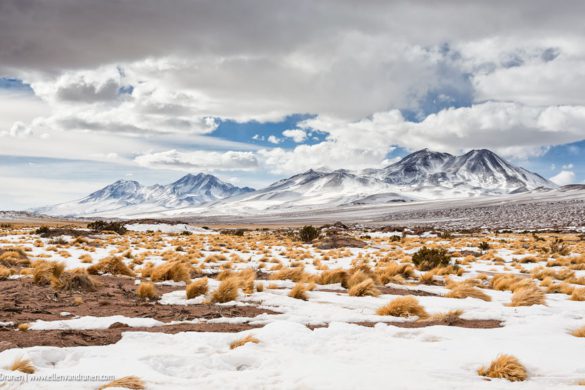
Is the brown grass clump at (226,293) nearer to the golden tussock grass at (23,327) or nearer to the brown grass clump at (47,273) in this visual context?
the golden tussock grass at (23,327)

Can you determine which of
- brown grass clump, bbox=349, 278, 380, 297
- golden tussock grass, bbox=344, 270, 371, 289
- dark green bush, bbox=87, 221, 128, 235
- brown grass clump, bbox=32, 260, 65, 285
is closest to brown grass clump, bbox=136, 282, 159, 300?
brown grass clump, bbox=32, 260, 65, 285

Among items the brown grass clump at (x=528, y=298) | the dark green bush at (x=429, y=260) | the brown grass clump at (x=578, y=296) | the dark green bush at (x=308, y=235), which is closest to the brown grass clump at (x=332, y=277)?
the brown grass clump at (x=528, y=298)

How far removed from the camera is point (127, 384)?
4473mm

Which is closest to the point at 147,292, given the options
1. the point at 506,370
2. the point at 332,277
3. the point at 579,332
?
the point at 332,277

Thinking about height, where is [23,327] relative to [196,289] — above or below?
above

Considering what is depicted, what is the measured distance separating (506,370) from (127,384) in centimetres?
428

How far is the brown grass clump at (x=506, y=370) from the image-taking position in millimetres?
5049

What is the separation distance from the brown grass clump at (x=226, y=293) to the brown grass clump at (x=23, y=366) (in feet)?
16.9

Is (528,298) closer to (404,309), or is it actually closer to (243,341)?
(404,309)

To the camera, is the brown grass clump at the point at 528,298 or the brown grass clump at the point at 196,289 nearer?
the brown grass clump at the point at 528,298

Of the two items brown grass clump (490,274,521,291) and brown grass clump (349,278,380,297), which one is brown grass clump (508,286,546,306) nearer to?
brown grass clump (490,274,521,291)

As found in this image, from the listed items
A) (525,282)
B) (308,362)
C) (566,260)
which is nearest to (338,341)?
(308,362)

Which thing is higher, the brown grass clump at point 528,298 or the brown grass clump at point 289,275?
the brown grass clump at point 289,275

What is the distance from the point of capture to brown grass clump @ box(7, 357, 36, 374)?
15.6ft
